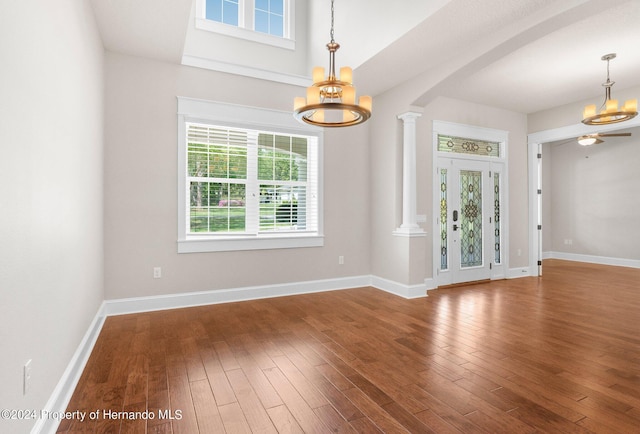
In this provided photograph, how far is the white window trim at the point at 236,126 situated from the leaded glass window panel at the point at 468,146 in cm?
215

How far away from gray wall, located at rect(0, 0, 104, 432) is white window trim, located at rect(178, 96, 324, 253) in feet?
4.20

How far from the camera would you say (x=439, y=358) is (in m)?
2.78

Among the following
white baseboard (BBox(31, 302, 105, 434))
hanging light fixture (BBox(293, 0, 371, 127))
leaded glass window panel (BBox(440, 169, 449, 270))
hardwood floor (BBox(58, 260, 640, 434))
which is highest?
hanging light fixture (BBox(293, 0, 371, 127))

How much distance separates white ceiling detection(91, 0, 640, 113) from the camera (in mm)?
3100

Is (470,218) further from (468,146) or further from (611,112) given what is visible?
(611,112)

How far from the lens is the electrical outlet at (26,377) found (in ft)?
5.01

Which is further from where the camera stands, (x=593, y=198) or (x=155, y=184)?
(x=593, y=198)

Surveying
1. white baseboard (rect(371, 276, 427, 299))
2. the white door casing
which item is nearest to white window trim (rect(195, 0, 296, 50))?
the white door casing

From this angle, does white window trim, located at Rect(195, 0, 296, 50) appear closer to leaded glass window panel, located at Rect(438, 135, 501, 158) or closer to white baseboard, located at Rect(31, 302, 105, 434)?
leaded glass window panel, located at Rect(438, 135, 501, 158)

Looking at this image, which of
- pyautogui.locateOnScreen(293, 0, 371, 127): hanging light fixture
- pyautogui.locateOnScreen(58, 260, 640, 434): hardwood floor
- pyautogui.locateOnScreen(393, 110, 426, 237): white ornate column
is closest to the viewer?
pyautogui.locateOnScreen(58, 260, 640, 434): hardwood floor

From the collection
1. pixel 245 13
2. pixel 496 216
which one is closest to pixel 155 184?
pixel 245 13

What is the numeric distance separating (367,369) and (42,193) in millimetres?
2365

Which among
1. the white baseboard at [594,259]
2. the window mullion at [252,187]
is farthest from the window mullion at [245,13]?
the white baseboard at [594,259]

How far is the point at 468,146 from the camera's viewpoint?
19.5 feet
